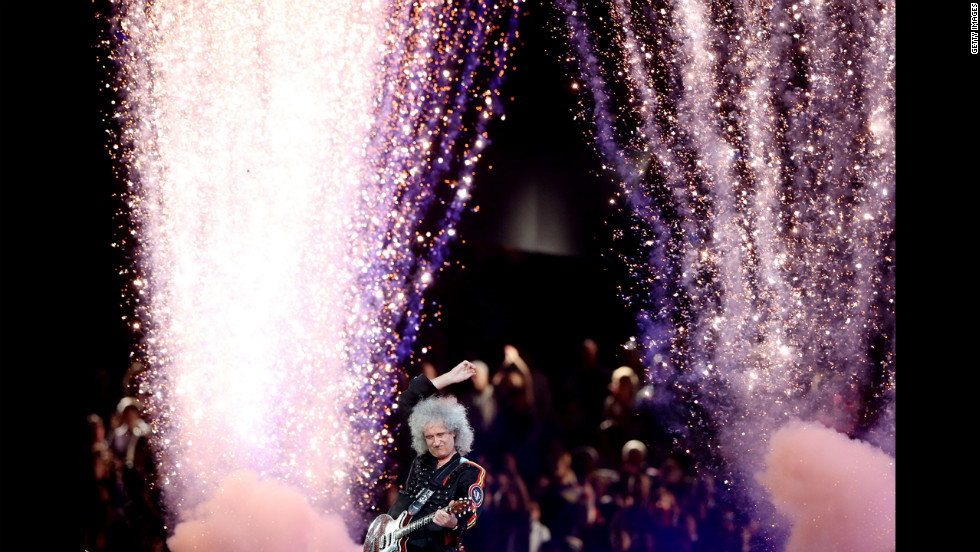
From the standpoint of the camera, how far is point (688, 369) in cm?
362

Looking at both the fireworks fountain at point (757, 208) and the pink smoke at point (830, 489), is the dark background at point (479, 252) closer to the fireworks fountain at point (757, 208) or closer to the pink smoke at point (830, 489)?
the fireworks fountain at point (757, 208)

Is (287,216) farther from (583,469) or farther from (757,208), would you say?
(757,208)

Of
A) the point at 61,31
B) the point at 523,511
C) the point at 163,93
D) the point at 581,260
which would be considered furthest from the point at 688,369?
the point at 61,31

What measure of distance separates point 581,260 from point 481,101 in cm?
92

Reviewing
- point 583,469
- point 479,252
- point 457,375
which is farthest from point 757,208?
point 457,375

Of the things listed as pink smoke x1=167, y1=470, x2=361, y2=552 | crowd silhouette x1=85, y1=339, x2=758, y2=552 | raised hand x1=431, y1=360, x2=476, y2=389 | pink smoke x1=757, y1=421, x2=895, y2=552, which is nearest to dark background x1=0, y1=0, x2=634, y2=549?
crowd silhouette x1=85, y1=339, x2=758, y2=552

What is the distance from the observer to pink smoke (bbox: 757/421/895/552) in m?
3.52

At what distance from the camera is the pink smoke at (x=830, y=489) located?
11.5 feet

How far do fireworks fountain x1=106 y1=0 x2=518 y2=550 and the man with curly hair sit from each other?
0.45m

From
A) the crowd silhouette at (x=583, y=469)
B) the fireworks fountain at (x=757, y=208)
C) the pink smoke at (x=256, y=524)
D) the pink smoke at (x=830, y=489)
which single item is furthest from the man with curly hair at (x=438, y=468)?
the pink smoke at (x=830, y=489)

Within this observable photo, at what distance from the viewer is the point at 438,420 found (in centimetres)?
310

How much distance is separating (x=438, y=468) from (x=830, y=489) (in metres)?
1.93

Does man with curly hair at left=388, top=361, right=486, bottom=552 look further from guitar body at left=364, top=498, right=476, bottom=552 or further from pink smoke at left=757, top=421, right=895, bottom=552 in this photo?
pink smoke at left=757, top=421, right=895, bottom=552
